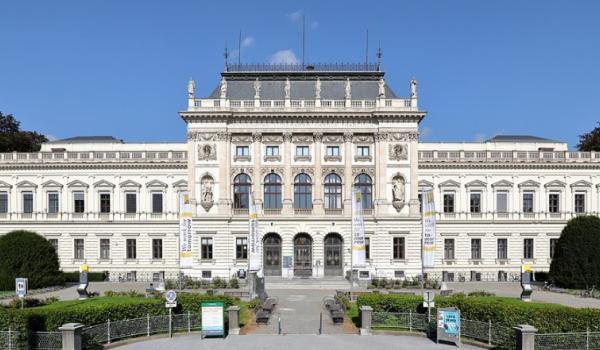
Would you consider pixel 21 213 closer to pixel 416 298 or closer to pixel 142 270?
pixel 142 270

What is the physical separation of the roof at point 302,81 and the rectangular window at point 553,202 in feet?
62.4

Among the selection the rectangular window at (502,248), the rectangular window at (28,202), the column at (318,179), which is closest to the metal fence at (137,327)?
the column at (318,179)

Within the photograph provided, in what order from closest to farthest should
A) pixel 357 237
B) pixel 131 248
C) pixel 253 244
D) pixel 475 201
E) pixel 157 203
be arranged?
pixel 357 237 < pixel 253 244 < pixel 475 201 < pixel 131 248 < pixel 157 203

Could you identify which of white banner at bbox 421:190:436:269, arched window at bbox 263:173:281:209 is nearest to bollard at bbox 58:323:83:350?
white banner at bbox 421:190:436:269

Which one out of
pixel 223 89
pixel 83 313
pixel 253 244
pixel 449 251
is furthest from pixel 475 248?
pixel 83 313

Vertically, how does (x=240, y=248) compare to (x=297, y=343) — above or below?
above

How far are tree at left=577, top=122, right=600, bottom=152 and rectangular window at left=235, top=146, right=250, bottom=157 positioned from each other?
41.9 metres

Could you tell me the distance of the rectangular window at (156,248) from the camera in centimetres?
6266

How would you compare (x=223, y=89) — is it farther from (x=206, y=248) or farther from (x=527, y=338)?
(x=527, y=338)

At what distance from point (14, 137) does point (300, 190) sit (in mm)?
38717

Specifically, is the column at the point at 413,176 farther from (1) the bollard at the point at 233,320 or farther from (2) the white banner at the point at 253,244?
(1) the bollard at the point at 233,320

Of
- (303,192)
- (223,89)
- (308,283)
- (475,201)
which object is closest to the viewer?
(308,283)

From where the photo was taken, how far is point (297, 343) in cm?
2631

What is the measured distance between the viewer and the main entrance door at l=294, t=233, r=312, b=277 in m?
57.3
